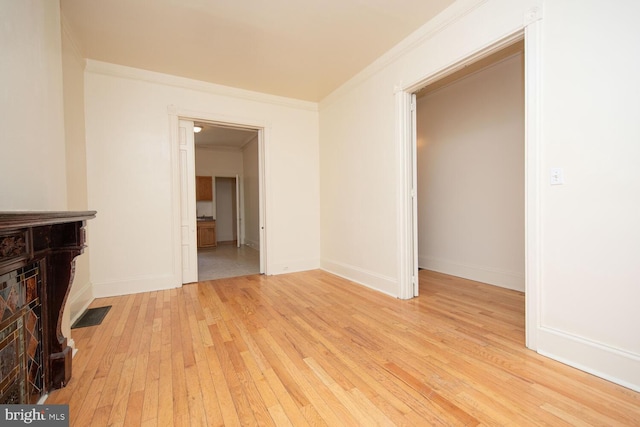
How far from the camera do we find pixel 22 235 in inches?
55.4

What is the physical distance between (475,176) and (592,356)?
110 inches

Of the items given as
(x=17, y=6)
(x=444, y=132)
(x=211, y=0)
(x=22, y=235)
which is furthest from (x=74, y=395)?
Result: (x=444, y=132)

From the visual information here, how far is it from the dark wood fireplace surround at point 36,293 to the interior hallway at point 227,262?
2.60m

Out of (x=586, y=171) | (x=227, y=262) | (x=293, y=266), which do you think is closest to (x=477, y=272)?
(x=586, y=171)

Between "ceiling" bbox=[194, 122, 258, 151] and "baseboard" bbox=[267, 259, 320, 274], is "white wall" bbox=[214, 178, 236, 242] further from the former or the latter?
"baseboard" bbox=[267, 259, 320, 274]

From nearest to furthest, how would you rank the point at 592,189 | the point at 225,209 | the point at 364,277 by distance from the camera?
the point at 592,189
the point at 364,277
the point at 225,209

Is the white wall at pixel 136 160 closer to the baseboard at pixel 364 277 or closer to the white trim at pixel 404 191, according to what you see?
the baseboard at pixel 364 277

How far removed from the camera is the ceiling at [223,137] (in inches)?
254

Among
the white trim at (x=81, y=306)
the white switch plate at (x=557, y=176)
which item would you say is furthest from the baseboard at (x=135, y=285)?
the white switch plate at (x=557, y=176)

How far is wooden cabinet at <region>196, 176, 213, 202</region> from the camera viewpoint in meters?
8.16

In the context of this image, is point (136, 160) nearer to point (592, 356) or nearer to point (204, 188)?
point (204, 188)

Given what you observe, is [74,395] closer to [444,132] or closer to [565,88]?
[565,88]

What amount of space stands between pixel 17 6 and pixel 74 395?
228 centimetres

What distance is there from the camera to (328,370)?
1930 millimetres
